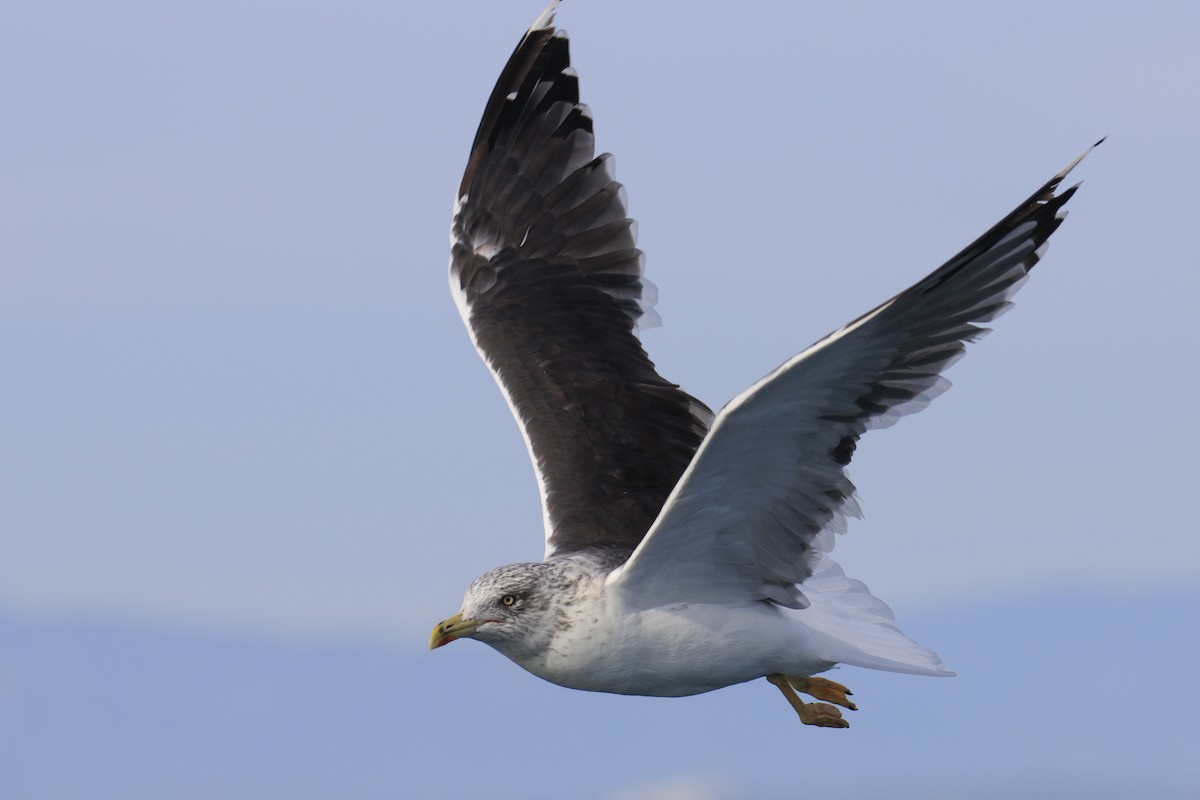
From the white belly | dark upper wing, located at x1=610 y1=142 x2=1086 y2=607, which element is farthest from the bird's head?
dark upper wing, located at x1=610 y1=142 x2=1086 y2=607

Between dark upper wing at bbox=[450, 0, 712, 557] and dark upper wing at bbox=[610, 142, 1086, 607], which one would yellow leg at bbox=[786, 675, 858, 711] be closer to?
dark upper wing at bbox=[610, 142, 1086, 607]

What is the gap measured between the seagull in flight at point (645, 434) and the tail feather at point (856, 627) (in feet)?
0.05

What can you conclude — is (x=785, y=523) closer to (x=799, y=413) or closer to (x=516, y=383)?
(x=799, y=413)

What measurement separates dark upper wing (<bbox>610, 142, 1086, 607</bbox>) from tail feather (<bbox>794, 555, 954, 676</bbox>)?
513 mm

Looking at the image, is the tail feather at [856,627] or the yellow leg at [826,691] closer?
the tail feather at [856,627]

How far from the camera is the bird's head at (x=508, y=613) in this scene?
9.85 m

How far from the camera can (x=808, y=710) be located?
10664 mm

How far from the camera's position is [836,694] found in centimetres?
1077

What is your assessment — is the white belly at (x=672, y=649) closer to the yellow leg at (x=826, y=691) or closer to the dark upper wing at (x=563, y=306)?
the yellow leg at (x=826, y=691)

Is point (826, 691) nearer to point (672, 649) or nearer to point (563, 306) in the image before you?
point (672, 649)

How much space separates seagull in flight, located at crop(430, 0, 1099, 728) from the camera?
8.60 m

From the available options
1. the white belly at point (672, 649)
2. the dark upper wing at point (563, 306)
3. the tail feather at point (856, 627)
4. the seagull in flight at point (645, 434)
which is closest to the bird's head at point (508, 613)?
the seagull in flight at point (645, 434)

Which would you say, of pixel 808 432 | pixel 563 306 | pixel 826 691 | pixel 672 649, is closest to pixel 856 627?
pixel 826 691

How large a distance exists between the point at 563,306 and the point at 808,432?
395 cm
